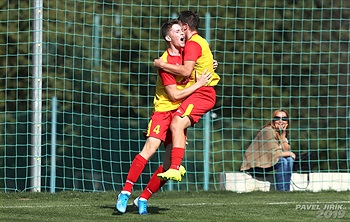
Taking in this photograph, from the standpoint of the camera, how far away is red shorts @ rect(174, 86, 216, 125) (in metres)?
7.25

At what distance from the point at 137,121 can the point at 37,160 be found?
2.26m

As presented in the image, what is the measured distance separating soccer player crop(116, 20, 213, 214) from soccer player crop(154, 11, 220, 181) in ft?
0.22

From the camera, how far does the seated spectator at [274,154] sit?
11.5 metres

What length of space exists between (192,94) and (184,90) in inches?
2.8

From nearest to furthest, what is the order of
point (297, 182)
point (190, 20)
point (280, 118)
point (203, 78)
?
point (203, 78) → point (190, 20) → point (297, 182) → point (280, 118)

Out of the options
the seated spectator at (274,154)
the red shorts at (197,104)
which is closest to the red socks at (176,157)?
the red shorts at (197,104)

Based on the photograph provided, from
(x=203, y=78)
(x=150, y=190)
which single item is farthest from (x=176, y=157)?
(x=203, y=78)

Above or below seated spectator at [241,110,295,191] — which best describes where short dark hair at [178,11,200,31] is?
above

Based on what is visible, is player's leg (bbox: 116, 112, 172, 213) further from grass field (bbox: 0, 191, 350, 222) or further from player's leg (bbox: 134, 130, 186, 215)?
grass field (bbox: 0, 191, 350, 222)

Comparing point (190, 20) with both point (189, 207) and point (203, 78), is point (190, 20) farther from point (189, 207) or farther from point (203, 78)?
point (189, 207)

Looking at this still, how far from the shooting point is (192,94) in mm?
7352

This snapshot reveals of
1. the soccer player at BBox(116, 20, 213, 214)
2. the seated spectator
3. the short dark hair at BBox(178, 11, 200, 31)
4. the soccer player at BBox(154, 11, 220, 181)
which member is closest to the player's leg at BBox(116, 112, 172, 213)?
the soccer player at BBox(116, 20, 213, 214)

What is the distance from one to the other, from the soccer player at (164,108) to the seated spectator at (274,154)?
4265 mm

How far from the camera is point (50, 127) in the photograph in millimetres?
12430
